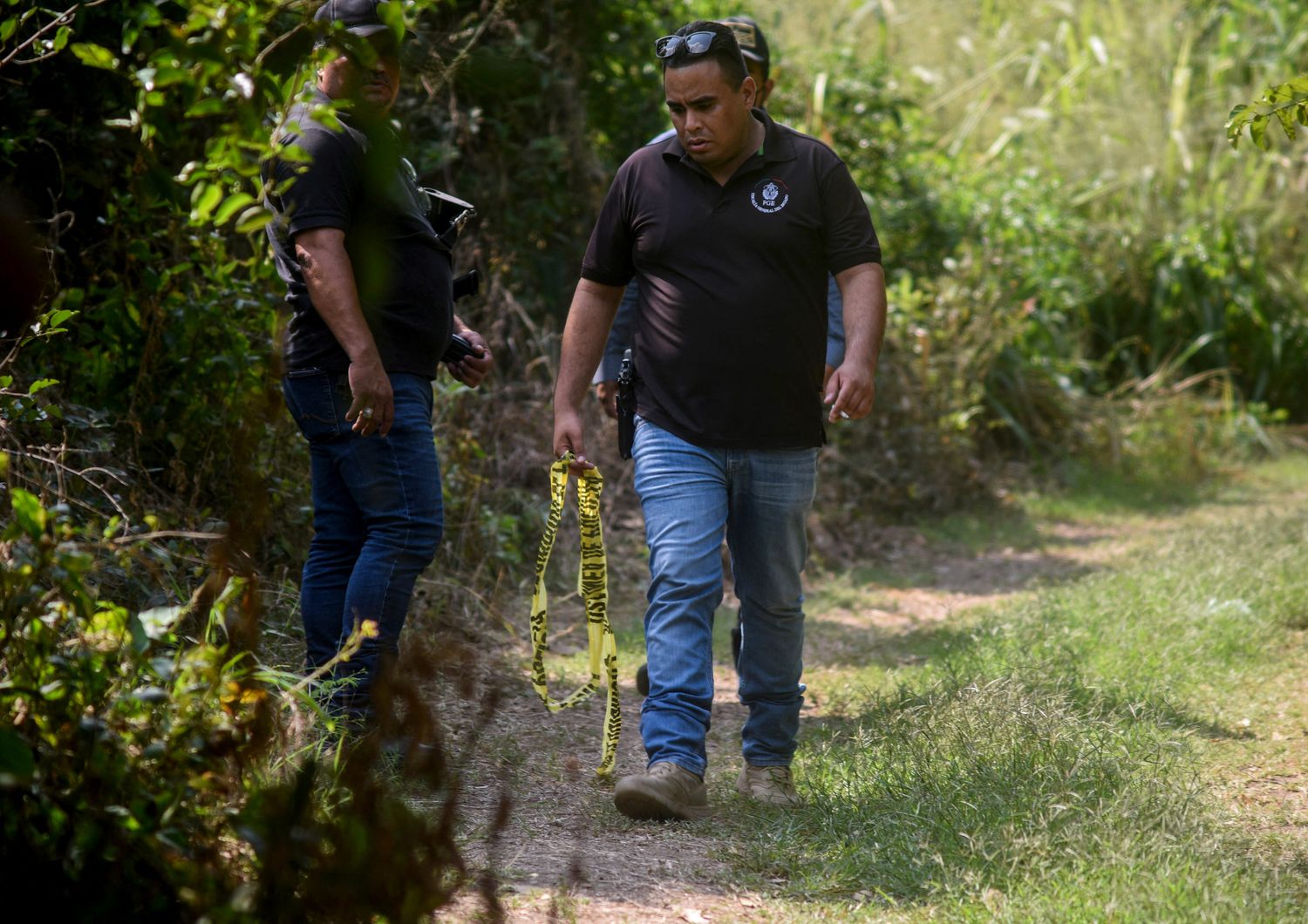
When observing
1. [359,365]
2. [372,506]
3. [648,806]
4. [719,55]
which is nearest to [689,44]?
[719,55]

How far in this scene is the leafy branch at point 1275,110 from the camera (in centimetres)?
327

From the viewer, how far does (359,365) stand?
3.45 meters

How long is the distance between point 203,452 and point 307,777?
273 cm

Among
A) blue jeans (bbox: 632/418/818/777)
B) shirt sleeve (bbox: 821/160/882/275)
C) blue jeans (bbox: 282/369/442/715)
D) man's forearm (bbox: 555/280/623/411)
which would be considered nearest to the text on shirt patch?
shirt sleeve (bbox: 821/160/882/275)

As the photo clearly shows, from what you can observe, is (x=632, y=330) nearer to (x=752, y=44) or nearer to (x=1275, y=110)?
(x=752, y=44)

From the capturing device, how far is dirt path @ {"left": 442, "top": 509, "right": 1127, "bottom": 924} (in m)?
2.99

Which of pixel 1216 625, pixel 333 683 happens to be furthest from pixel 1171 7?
pixel 333 683

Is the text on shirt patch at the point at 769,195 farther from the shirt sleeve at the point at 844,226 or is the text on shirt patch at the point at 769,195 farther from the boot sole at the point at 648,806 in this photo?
the boot sole at the point at 648,806

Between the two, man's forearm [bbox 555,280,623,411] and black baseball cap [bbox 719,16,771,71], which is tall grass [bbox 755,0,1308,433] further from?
man's forearm [bbox 555,280,623,411]

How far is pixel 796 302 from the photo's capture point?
3.73m

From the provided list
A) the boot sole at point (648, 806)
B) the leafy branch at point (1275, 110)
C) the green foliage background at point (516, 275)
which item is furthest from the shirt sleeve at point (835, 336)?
the green foliage background at point (516, 275)

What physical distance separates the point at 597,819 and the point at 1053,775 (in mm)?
1107

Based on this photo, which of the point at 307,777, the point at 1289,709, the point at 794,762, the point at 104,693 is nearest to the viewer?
the point at 307,777

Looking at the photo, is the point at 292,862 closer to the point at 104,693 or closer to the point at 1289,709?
the point at 104,693
